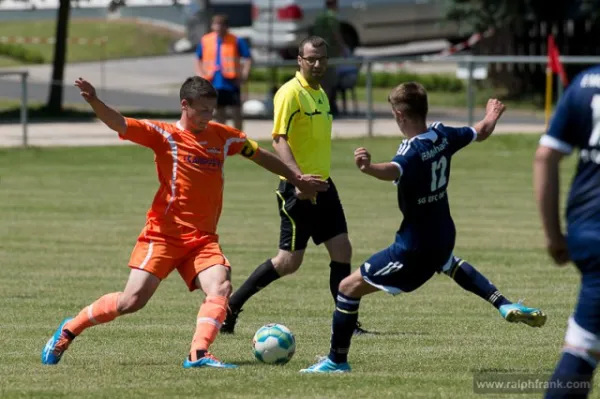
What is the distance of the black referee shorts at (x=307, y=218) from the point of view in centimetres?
968

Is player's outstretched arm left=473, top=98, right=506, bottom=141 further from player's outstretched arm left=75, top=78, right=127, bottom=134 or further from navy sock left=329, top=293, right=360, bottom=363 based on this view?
player's outstretched arm left=75, top=78, right=127, bottom=134

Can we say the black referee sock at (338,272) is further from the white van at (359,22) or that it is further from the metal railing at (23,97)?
the white van at (359,22)

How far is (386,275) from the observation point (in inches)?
303

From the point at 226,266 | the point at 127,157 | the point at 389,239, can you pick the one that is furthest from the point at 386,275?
the point at 127,157

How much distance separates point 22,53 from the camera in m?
45.8

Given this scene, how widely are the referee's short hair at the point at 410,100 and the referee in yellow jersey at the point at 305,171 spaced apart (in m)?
1.94

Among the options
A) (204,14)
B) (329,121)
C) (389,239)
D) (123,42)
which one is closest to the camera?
(329,121)

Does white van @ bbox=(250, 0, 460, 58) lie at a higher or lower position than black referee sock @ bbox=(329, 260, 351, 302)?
higher

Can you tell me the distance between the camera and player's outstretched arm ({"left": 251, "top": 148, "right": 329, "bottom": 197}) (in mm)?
8516

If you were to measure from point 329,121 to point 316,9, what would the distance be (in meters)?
23.7

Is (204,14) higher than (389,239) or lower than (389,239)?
higher

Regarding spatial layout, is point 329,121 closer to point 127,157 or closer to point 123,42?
point 127,157

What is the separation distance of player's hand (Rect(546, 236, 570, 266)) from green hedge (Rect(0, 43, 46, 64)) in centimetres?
4077

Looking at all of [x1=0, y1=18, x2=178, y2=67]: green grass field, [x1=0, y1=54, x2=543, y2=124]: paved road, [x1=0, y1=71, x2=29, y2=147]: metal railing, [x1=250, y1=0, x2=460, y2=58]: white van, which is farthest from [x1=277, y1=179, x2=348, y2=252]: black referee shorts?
[x1=0, y1=18, x2=178, y2=67]: green grass field
